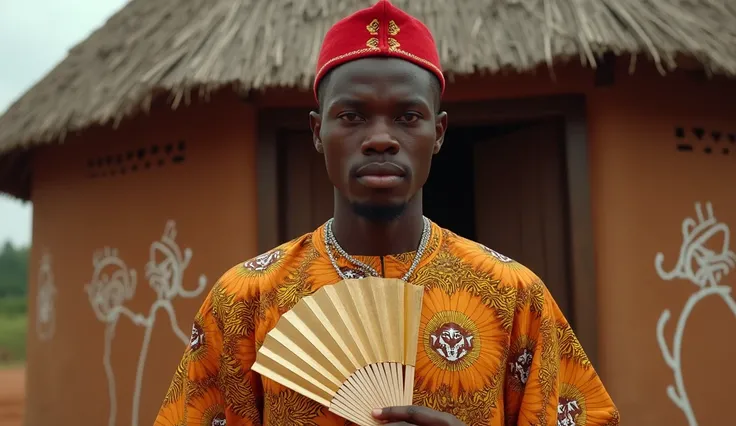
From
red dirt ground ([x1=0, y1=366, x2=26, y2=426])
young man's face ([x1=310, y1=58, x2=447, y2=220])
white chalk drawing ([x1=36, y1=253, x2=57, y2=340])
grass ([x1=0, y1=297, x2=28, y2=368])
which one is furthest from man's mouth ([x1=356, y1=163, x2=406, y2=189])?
grass ([x1=0, y1=297, x2=28, y2=368])

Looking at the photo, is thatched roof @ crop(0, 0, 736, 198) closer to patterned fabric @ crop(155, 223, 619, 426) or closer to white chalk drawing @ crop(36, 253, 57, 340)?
white chalk drawing @ crop(36, 253, 57, 340)

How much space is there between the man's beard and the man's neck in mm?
23

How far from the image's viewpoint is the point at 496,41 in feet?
12.9

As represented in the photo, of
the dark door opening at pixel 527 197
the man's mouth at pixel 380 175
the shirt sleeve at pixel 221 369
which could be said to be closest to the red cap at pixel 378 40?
the man's mouth at pixel 380 175

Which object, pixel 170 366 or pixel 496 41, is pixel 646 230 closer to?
pixel 496 41

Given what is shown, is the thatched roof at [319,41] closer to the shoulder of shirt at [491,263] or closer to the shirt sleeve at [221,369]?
the shoulder of shirt at [491,263]

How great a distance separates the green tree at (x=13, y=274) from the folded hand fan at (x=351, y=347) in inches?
1448

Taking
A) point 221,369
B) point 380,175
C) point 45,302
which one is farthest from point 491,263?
point 45,302

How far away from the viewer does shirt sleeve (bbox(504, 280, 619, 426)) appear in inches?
57.1

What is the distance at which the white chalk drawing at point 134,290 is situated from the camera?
176 inches

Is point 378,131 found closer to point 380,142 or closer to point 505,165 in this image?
point 380,142

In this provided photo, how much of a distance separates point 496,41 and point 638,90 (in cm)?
92

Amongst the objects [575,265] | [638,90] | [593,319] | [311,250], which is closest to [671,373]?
[593,319]

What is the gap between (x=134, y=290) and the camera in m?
4.72
